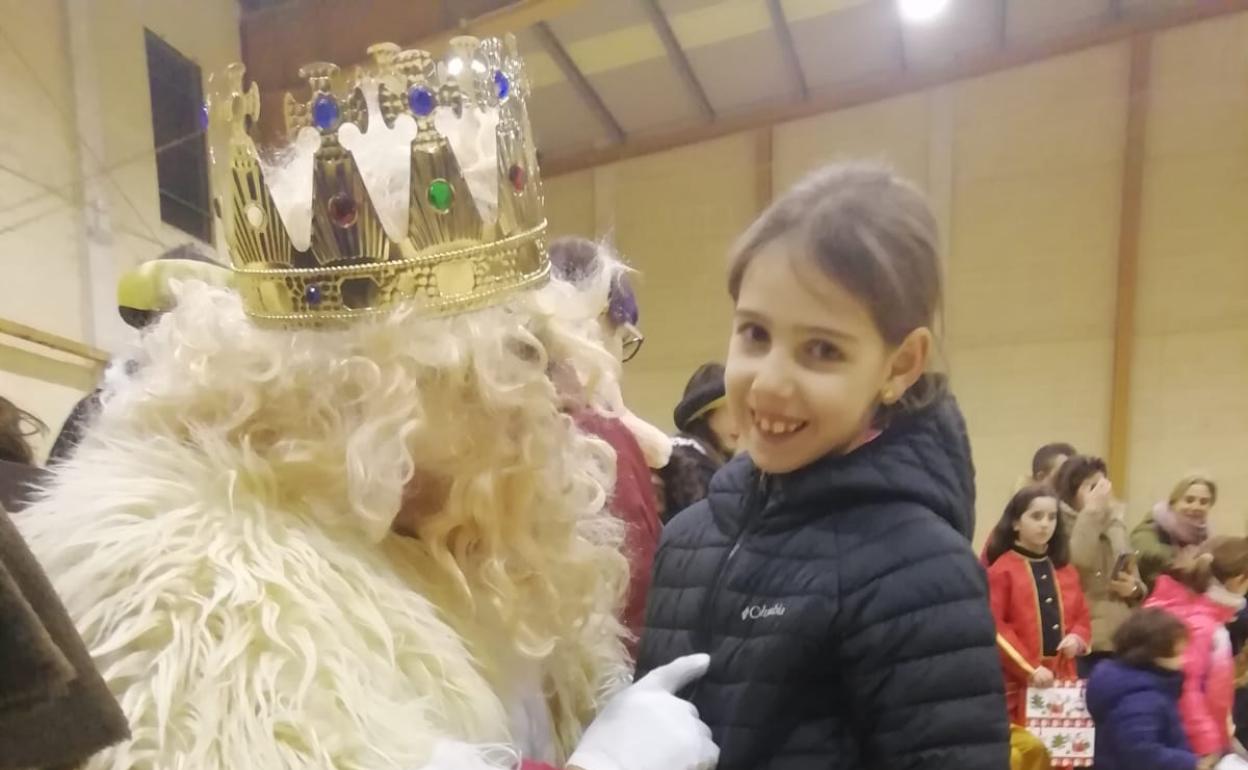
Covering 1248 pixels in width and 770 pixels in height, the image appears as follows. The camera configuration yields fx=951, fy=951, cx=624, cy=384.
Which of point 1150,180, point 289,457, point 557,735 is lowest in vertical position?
point 557,735

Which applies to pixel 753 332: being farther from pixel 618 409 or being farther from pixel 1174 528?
pixel 1174 528

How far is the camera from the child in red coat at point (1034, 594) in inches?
110

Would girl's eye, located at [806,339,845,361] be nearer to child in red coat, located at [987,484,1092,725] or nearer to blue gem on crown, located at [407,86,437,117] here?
blue gem on crown, located at [407,86,437,117]

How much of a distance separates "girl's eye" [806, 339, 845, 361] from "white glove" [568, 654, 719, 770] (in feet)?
1.16

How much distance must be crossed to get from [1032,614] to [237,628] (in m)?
2.65

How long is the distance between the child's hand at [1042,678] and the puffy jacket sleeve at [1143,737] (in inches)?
15.5

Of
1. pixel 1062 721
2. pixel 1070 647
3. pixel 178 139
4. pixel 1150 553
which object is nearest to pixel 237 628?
pixel 1062 721

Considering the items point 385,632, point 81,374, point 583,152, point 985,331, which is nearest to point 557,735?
point 385,632

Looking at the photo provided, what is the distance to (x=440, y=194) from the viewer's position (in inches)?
35.8

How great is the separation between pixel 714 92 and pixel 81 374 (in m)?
3.70

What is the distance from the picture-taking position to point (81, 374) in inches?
147

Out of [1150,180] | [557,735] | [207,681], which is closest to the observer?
[207,681]

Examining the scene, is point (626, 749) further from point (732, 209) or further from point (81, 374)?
point (732, 209)

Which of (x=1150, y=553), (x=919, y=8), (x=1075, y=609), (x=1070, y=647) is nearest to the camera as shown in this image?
(x=1070, y=647)
